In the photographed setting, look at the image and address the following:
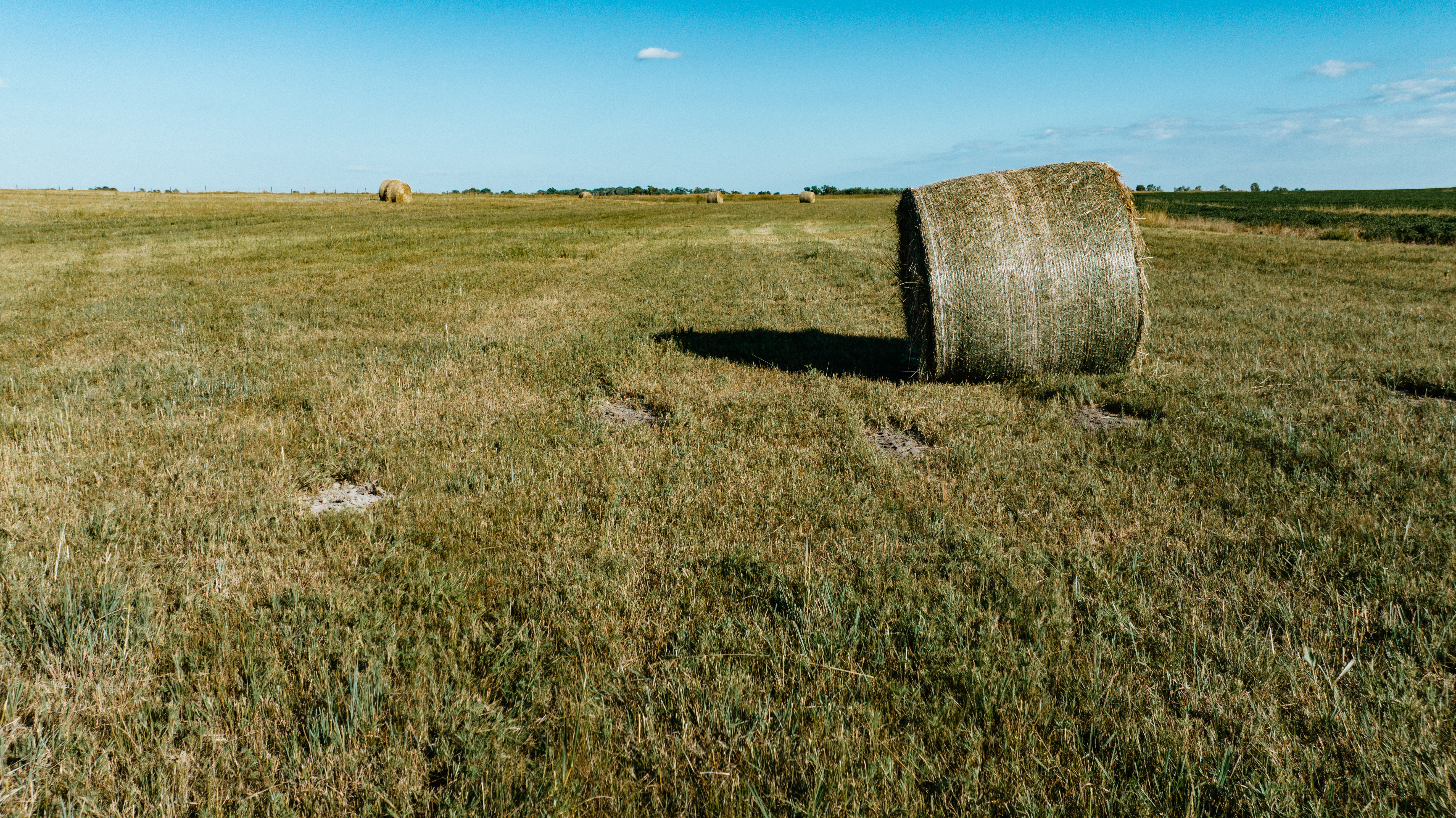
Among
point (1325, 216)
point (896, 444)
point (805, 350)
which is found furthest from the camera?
point (1325, 216)

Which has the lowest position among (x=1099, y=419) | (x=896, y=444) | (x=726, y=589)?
(x=726, y=589)

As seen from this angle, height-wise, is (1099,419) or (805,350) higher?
(805,350)

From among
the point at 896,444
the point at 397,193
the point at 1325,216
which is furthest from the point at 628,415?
the point at 397,193

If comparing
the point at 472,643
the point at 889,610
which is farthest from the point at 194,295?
the point at 889,610

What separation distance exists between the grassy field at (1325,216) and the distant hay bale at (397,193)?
53.5m

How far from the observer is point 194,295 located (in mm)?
13719

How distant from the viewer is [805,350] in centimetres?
903

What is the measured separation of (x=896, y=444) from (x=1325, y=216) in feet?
140

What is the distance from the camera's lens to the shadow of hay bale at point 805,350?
26.5ft

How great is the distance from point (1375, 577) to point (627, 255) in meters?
21.0

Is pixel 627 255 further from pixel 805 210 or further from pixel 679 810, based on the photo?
pixel 805 210

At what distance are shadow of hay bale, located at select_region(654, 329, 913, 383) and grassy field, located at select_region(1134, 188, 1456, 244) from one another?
78.0 ft

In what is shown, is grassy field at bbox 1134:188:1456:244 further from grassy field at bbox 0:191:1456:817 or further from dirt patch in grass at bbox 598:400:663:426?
dirt patch in grass at bbox 598:400:663:426

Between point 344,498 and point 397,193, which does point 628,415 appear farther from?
point 397,193
